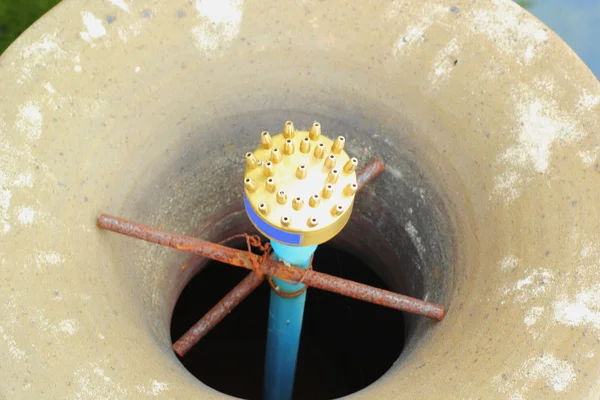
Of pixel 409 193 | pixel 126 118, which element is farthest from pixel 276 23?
pixel 409 193

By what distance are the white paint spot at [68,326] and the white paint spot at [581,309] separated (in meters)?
Result: 1.12

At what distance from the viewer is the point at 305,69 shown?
186cm

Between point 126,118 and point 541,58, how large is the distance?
1184mm

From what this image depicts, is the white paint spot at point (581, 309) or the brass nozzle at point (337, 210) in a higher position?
the white paint spot at point (581, 309)

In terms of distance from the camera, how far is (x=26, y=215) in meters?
1.48

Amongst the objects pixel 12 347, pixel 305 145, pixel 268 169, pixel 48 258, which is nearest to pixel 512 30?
pixel 305 145

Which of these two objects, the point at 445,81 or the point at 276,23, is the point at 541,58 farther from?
the point at 276,23

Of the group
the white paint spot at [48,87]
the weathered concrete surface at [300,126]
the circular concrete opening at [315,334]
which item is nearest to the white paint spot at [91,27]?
the weathered concrete surface at [300,126]

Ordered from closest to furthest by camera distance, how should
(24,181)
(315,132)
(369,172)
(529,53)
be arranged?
(315,132) → (24,181) → (529,53) → (369,172)

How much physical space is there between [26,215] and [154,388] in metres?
0.52

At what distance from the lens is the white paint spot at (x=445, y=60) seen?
1.75 m

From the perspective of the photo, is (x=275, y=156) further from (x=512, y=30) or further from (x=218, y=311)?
(x=512, y=30)

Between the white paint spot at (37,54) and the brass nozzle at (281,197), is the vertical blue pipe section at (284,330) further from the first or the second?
the white paint spot at (37,54)

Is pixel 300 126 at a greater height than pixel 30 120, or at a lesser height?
greater
